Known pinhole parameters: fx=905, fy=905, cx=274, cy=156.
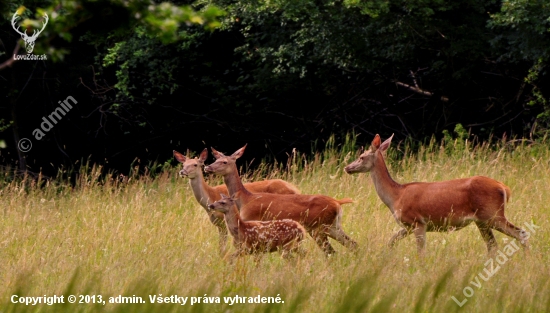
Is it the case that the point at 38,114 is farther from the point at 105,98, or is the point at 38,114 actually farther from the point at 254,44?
the point at 254,44

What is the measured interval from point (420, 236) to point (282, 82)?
30.5ft

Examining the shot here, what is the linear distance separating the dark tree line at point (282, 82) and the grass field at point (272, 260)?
3.89 meters

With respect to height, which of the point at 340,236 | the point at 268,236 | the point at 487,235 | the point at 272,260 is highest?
the point at 268,236

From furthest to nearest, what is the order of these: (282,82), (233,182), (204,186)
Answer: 1. (282,82)
2. (204,186)
3. (233,182)

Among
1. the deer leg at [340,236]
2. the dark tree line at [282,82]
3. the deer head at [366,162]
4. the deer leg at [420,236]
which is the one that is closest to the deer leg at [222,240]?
the deer leg at [340,236]

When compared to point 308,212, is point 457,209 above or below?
below

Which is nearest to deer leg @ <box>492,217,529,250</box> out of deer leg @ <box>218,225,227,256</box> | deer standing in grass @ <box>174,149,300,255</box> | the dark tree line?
deer standing in grass @ <box>174,149,300,255</box>

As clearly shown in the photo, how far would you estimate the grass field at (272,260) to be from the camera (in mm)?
5059

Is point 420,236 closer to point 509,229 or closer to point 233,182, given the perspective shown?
point 509,229

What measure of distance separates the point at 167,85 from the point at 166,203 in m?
6.88

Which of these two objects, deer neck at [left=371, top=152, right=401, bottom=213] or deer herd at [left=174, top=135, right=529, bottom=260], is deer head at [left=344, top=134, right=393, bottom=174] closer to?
deer neck at [left=371, top=152, right=401, bottom=213]

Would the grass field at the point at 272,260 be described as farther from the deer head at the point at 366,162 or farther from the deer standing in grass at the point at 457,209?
the deer head at the point at 366,162

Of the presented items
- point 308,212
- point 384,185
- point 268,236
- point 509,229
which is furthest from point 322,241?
point 509,229

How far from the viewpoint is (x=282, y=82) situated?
664 inches
